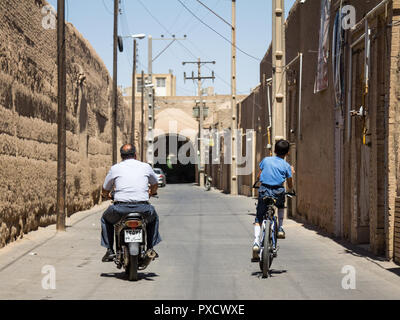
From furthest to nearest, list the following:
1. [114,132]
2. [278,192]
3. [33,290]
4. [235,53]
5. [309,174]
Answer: [235,53] < [114,132] < [309,174] < [278,192] < [33,290]

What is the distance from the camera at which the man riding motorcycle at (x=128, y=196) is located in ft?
29.3

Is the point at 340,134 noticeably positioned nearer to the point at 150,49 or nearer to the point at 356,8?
the point at 356,8

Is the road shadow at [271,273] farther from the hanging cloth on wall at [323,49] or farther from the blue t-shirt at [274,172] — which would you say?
the hanging cloth on wall at [323,49]

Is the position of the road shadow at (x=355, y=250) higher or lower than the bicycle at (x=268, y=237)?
lower

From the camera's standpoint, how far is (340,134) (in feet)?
48.7

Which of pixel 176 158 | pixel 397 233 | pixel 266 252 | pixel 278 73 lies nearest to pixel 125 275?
pixel 266 252

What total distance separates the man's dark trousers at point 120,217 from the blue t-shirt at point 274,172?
158cm

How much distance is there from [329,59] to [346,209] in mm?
3592

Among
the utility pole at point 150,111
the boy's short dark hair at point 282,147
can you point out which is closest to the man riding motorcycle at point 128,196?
the boy's short dark hair at point 282,147

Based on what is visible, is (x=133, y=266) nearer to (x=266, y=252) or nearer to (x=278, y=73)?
(x=266, y=252)

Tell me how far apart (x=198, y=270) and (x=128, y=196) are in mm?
1566

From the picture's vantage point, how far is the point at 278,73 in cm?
1834

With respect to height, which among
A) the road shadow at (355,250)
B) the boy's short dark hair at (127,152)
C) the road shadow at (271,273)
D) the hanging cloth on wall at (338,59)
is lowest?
the road shadow at (355,250)
